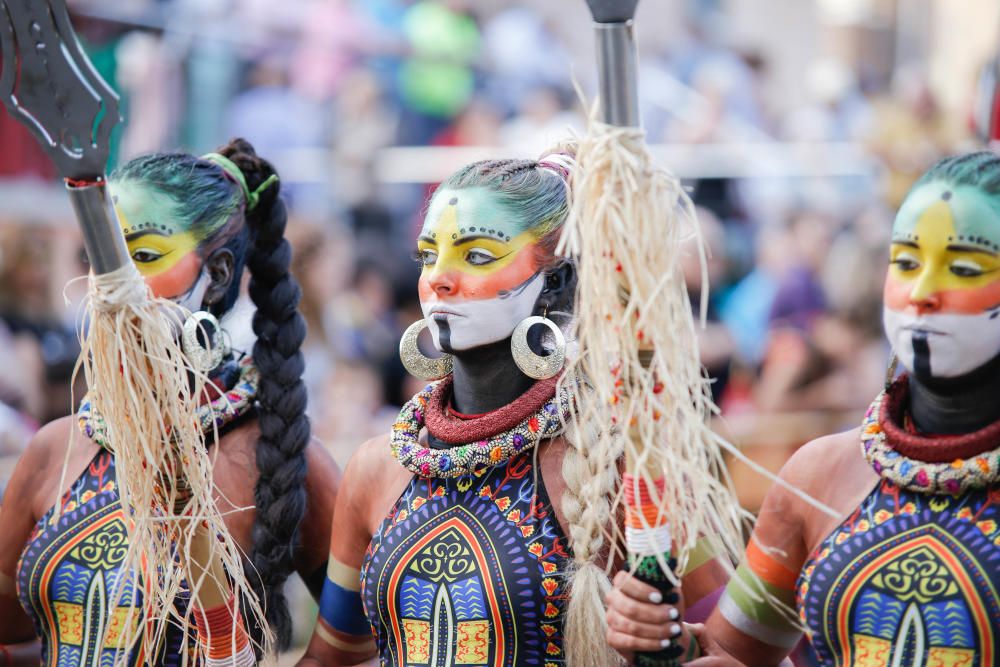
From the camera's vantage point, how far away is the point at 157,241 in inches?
137

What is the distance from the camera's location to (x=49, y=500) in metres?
3.61

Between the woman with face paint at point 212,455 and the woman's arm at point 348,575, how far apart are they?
157 millimetres

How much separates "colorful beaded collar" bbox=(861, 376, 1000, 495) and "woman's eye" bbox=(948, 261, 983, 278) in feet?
0.94

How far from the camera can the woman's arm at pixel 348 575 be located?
3418 mm

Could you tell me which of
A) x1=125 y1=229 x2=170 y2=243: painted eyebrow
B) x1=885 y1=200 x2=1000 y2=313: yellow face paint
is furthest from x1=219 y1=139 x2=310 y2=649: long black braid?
x1=885 y1=200 x2=1000 y2=313: yellow face paint

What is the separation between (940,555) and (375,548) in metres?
1.23

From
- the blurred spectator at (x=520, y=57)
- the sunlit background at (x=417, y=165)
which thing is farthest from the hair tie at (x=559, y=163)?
the blurred spectator at (x=520, y=57)

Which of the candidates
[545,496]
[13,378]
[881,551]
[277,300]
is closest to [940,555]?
[881,551]

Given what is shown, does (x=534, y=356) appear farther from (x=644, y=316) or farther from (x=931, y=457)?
(x=931, y=457)

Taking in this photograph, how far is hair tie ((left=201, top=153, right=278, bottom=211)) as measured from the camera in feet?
12.1

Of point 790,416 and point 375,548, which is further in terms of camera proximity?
point 790,416

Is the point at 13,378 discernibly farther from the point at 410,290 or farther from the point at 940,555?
the point at 940,555

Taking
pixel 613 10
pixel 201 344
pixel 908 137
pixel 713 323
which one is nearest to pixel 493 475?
pixel 201 344

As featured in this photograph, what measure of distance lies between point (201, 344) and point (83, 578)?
2.04 feet
